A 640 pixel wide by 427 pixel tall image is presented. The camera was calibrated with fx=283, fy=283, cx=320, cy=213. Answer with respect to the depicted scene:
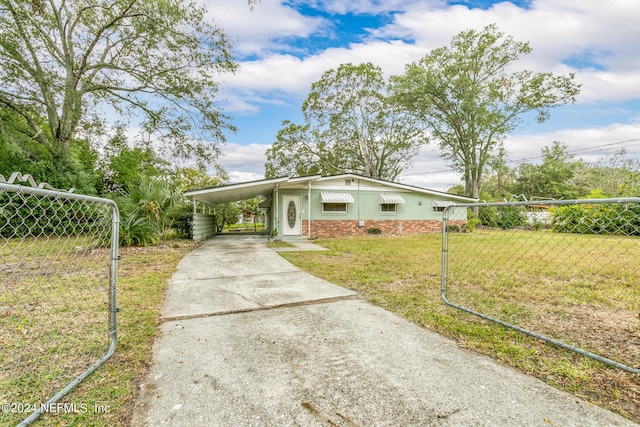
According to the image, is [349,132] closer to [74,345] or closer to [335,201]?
[335,201]

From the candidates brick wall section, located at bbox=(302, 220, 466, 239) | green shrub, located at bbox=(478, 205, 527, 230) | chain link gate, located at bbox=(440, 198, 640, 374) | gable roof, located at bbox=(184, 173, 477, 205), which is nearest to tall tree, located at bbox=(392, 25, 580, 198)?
green shrub, located at bbox=(478, 205, 527, 230)

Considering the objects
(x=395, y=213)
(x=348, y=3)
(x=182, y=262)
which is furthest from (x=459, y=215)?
(x=182, y=262)

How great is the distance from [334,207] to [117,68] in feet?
34.7

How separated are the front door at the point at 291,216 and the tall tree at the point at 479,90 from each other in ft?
39.9

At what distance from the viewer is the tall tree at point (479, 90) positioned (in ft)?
58.2

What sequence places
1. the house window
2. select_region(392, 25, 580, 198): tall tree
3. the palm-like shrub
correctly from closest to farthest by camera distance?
the palm-like shrub < the house window < select_region(392, 25, 580, 198): tall tree

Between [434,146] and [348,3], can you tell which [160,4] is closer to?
[348,3]

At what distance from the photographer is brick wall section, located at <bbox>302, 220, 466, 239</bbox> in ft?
42.9

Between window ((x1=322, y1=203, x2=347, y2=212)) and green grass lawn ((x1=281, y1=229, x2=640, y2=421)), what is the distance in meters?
5.85

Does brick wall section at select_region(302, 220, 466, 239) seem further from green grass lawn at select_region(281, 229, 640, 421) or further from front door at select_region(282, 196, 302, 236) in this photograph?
green grass lawn at select_region(281, 229, 640, 421)

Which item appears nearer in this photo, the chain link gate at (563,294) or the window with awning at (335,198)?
the chain link gate at (563,294)

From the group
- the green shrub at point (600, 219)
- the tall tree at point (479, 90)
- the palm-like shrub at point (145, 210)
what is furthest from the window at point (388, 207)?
the palm-like shrub at point (145, 210)

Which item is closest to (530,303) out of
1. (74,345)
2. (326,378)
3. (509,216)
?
(326,378)

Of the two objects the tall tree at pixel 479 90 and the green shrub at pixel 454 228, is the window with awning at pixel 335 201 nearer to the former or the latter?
the green shrub at pixel 454 228
